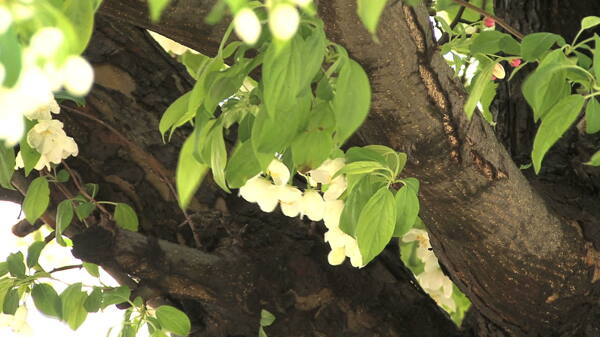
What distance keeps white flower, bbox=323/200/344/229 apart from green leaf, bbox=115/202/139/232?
478 millimetres

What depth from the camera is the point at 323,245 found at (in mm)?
1573

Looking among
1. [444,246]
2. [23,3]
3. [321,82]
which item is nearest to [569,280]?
[444,246]

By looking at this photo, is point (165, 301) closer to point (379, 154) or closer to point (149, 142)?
point (149, 142)

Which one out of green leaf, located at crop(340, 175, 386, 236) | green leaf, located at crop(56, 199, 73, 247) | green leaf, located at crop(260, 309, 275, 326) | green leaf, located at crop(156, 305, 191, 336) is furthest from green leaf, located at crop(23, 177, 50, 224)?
green leaf, located at crop(340, 175, 386, 236)

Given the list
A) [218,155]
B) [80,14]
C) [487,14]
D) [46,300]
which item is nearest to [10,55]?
[80,14]

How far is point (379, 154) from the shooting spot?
104 centimetres

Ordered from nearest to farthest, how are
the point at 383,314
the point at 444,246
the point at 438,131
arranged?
the point at 438,131 → the point at 444,246 → the point at 383,314

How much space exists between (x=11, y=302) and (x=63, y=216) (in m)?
0.16

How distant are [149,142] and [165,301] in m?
0.28

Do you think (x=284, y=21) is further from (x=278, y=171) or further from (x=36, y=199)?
(x=36, y=199)

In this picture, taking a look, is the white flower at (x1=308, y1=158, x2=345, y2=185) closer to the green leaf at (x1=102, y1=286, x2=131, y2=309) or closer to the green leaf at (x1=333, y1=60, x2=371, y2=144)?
the green leaf at (x1=333, y1=60, x2=371, y2=144)

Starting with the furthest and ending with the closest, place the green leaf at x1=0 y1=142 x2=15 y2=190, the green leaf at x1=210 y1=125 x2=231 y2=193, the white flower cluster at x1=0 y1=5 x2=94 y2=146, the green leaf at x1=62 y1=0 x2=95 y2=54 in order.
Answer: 1. the green leaf at x1=0 y1=142 x2=15 y2=190
2. the green leaf at x1=210 y1=125 x2=231 y2=193
3. the green leaf at x1=62 y1=0 x2=95 y2=54
4. the white flower cluster at x1=0 y1=5 x2=94 y2=146

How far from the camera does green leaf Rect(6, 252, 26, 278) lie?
149cm

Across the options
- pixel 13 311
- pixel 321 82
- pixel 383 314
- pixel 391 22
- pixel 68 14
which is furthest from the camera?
pixel 383 314
